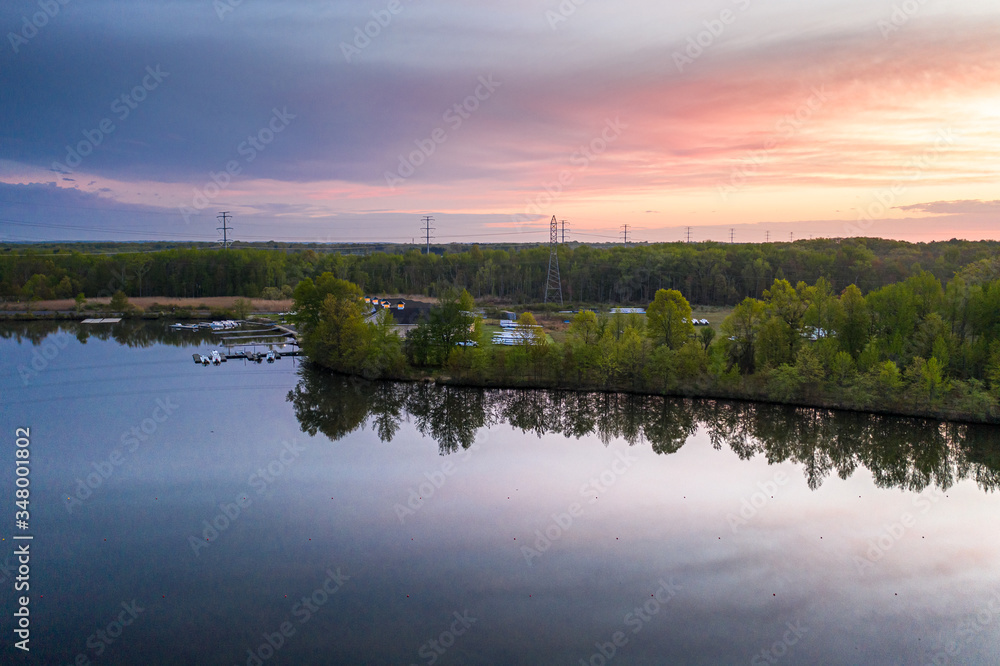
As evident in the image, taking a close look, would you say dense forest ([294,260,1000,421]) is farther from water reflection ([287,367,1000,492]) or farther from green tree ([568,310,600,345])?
water reflection ([287,367,1000,492])

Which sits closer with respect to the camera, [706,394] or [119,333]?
[706,394]

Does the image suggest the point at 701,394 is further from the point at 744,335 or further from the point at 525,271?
the point at 525,271

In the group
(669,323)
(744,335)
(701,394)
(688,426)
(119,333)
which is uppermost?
(669,323)

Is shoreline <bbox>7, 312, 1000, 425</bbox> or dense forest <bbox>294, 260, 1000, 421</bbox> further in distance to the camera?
dense forest <bbox>294, 260, 1000, 421</bbox>

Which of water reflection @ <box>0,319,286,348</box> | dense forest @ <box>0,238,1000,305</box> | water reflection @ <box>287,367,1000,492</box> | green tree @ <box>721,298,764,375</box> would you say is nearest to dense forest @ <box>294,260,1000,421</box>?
green tree @ <box>721,298,764,375</box>

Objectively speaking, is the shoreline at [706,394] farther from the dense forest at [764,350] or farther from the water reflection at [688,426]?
the water reflection at [688,426]

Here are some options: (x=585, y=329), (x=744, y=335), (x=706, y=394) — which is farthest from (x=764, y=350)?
(x=585, y=329)
